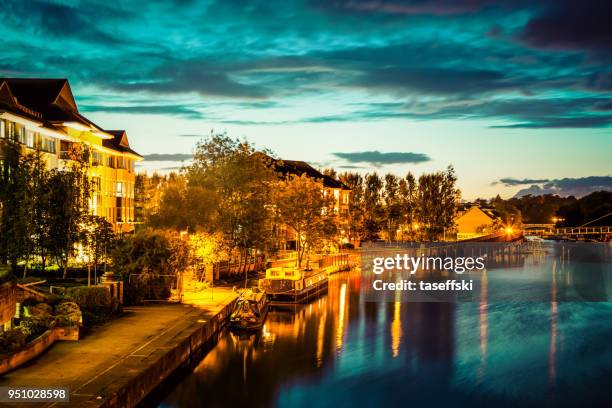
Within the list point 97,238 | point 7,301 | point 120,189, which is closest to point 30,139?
point 97,238

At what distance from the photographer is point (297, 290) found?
2120 inches

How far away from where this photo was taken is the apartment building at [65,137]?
41094 millimetres

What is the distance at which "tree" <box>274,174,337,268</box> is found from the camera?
7050cm

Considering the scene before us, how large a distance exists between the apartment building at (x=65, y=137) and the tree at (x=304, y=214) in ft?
51.4

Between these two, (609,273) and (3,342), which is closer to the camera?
(3,342)

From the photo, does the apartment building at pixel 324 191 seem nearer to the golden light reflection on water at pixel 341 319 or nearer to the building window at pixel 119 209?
the golden light reflection on water at pixel 341 319

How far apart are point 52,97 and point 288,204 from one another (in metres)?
27.3

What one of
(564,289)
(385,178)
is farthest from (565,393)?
(385,178)

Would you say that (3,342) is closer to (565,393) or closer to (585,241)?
(565,393)

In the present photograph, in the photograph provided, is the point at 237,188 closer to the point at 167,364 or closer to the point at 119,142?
the point at 119,142

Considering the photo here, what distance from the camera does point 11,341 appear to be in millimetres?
21734

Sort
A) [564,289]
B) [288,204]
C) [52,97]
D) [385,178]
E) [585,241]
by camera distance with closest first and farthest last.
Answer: [52,97], [288,204], [564,289], [385,178], [585,241]

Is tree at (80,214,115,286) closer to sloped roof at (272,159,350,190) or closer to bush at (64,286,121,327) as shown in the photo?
bush at (64,286,121,327)

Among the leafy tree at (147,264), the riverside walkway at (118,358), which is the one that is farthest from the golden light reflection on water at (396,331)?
the leafy tree at (147,264)
